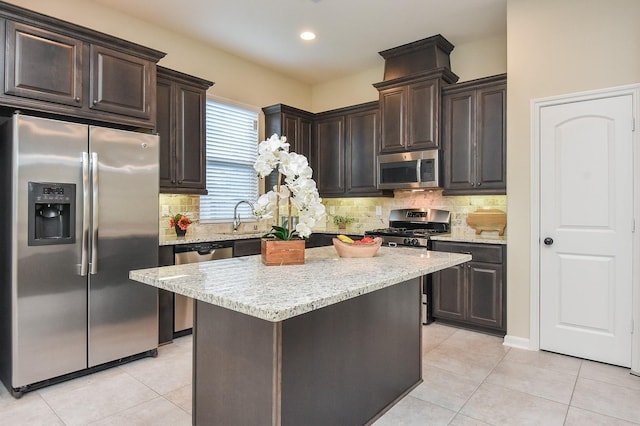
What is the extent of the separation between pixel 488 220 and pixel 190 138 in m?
3.26

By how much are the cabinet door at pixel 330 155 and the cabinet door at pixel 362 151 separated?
11cm

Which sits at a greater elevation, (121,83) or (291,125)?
(291,125)

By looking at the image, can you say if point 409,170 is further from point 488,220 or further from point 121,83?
point 121,83

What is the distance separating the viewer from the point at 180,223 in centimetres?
386

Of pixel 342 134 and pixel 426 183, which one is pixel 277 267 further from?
pixel 342 134

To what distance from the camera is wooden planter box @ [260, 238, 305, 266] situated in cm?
203

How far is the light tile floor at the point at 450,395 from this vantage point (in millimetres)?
2258

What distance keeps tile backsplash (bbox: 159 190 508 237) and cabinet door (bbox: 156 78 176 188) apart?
13.8 inches

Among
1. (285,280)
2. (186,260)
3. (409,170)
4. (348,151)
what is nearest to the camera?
(285,280)

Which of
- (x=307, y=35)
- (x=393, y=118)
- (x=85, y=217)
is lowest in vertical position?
(x=85, y=217)

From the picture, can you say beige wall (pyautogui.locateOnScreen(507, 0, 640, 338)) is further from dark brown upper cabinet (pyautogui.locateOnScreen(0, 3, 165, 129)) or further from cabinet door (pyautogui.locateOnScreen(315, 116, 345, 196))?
dark brown upper cabinet (pyautogui.locateOnScreen(0, 3, 165, 129))

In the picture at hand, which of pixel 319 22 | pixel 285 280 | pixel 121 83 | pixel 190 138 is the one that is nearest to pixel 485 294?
pixel 285 280

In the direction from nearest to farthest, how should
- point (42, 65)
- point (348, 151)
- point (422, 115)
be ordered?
point (42, 65) → point (422, 115) → point (348, 151)

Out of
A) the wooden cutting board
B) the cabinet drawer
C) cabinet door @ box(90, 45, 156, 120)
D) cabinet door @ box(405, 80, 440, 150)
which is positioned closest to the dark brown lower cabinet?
the cabinet drawer
